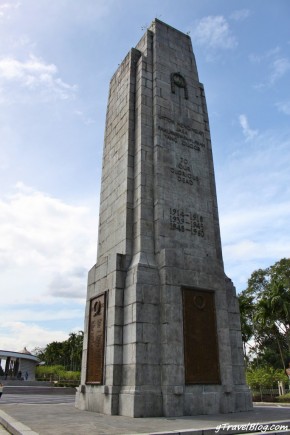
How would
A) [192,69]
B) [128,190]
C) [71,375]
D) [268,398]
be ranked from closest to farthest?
[128,190] → [192,69] → [268,398] → [71,375]

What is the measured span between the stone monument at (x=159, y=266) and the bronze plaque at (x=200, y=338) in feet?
0.11

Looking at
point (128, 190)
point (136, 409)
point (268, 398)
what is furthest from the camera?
point (268, 398)

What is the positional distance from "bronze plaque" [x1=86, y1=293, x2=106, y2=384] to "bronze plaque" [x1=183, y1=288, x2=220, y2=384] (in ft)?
9.38

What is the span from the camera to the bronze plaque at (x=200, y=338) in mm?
10972

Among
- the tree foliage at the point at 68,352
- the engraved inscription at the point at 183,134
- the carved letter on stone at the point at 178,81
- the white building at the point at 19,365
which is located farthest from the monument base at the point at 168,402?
the tree foliage at the point at 68,352

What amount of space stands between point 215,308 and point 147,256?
296 cm

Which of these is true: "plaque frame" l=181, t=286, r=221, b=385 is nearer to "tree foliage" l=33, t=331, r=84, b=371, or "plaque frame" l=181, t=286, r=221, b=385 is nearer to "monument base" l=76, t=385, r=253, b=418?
"monument base" l=76, t=385, r=253, b=418

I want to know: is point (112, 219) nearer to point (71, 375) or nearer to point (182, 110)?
point (182, 110)

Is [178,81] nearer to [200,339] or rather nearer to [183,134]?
[183,134]

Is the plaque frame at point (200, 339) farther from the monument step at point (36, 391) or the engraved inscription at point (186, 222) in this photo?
the monument step at point (36, 391)

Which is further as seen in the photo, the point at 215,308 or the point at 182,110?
the point at 182,110

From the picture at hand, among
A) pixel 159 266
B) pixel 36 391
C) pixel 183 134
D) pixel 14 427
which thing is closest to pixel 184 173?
pixel 183 134

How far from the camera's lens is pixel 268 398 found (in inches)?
1089

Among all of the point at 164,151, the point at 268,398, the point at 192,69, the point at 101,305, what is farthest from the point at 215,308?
the point at 268,398
